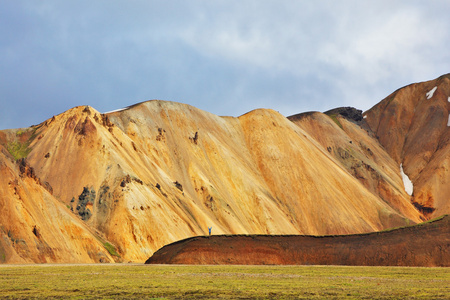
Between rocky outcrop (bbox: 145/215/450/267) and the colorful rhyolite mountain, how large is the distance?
14.8 meters

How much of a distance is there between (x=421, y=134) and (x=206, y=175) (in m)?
68.6

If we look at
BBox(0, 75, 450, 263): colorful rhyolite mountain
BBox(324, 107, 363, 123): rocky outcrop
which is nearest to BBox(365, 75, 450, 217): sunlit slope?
BBox(0, 75, 450, 263): colorful rhyolite mountain

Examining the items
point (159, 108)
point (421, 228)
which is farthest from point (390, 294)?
point (159, 108)

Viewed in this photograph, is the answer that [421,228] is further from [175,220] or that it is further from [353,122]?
[353,122]

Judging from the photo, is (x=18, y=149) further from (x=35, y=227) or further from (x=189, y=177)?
(x=35, y=227)

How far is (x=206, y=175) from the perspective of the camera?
88.3 meters

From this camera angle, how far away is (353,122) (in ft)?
471

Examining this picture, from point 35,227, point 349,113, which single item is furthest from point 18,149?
point 349,113

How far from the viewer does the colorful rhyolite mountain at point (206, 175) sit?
54844 mm

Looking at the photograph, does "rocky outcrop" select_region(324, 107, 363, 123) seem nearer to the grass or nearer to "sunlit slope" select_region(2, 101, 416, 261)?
"sunlit slope" select_region(2, 101, 416, 261)

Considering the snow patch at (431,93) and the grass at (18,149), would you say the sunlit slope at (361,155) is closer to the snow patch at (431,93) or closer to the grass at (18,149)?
the snow patch at (431,93)

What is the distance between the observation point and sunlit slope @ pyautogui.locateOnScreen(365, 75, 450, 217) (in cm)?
11462

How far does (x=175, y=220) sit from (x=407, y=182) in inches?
2819

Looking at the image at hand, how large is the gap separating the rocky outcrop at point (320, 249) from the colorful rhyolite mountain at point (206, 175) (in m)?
14.8
